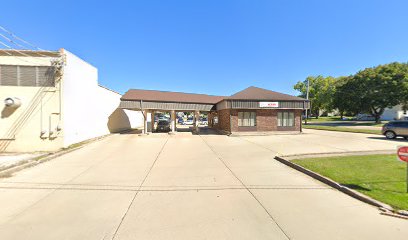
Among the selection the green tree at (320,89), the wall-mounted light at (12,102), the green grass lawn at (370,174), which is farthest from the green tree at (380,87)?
the wall-mounted light at (12,102)

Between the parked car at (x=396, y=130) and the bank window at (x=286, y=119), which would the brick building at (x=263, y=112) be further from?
the parked car at (x=396, y=130)

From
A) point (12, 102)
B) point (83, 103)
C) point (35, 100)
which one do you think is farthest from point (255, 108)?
point (12, 102)

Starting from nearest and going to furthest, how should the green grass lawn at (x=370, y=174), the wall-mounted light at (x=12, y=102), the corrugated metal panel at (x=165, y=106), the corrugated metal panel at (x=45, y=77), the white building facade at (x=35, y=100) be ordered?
the green grass lawn at (x=370, y=174) < the wall-mounted light at (x=12, y=102) < the white building facade at (x=35, y=100) < the corrugated metal panel at (x=45, y=77) < the corrugated metal panel at (x=165, y=106)

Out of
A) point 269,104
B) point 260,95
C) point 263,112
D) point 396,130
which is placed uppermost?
point 260,95

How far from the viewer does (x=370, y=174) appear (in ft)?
21.5

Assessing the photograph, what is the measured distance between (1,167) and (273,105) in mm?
21563

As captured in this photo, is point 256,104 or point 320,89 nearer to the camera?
point 256,104

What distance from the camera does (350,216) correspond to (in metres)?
4.09

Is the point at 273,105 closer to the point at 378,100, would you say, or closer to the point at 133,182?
the point at 133,182

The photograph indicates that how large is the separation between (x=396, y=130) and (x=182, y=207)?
21311 mm

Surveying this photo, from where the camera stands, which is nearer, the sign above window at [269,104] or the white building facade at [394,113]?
the sign above window at [269,104]

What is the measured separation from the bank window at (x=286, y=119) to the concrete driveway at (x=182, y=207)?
1602 centimetres

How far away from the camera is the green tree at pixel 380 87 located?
31719mm

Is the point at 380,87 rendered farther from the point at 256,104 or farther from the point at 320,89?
the point at 256,104
